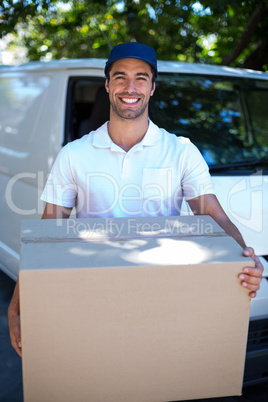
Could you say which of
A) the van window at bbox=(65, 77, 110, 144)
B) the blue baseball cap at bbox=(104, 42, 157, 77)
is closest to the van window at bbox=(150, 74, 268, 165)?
the van window at bbox=(65, 77, 110, 144)

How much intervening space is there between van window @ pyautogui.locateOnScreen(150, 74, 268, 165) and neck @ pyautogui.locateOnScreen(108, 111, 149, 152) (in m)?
0.66

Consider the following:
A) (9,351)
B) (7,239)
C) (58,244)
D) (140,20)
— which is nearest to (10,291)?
(7,239)

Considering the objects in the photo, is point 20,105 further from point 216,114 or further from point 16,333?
point 16,333

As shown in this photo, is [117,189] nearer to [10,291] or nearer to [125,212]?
[125,212]

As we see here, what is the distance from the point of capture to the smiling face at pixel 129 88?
2.23 m

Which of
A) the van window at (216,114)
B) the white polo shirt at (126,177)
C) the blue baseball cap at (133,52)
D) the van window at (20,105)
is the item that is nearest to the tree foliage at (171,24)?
the van window at (216,114)

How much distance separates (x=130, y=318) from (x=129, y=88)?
115cm

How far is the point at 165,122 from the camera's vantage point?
297cm

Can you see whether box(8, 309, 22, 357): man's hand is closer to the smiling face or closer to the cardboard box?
the cardboard box

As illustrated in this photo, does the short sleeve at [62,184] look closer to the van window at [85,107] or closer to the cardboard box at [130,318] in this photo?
the cardboard box at [130,318]

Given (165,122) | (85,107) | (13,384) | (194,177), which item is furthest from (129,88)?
(85,107)

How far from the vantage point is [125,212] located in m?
2.21

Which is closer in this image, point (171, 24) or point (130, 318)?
point (130, 318)

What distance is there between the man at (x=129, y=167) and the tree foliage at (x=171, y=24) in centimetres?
228
